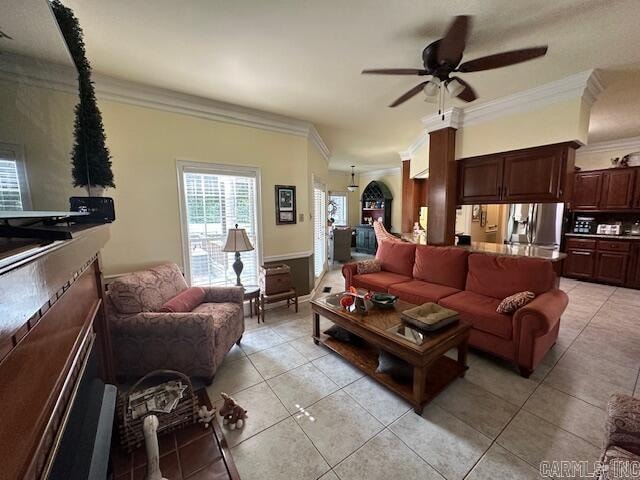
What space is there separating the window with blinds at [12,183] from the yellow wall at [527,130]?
13.4ft

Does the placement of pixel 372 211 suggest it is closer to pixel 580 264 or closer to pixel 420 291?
pixel 580 264

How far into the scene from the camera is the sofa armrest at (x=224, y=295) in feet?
8.92

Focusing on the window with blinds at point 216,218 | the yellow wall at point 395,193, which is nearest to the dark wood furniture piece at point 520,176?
the window with blinds at point 216,218

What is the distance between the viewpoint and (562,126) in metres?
2.72

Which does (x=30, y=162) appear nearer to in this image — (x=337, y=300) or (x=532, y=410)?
(x=337, y=300)

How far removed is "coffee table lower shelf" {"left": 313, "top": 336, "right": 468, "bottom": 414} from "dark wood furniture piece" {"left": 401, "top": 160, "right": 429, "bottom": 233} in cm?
377

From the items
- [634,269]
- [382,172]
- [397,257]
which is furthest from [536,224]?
[382,172]

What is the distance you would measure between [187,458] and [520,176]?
4.08 m

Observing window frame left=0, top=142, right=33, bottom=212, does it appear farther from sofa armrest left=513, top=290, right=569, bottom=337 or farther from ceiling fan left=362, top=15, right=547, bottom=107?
sofa armrest left=513, top=290, right=569, bottom=337

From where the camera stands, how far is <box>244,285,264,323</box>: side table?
3112 mm

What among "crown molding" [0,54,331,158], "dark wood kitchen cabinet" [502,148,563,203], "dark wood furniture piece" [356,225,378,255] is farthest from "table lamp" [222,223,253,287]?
"dark wood furniture piece" [356,225,378,255]

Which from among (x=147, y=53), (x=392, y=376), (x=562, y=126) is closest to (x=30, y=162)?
(x=147, y=53)

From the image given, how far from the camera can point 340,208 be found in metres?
8.78

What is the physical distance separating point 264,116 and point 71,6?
6.50ft
